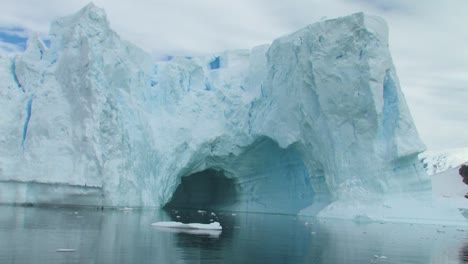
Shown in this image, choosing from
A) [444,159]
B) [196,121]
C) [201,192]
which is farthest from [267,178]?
[444,159]

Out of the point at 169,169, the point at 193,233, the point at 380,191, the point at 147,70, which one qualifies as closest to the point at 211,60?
the point at 147,70

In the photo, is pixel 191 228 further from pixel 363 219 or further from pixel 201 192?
pixel 201 192

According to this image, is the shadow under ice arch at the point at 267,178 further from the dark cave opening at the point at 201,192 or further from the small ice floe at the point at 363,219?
the small ice floe at the point at 363,219

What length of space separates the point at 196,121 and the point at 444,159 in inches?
3121

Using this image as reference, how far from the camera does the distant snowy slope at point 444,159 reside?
8931cm

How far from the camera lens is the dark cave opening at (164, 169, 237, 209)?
27.7 m

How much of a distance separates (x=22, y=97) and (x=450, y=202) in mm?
14965

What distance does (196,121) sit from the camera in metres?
22.8

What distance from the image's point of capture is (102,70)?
19.7 metres

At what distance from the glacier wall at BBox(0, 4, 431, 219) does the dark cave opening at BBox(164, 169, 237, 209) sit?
12.4 ft

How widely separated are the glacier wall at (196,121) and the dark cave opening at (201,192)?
3794 millimetres

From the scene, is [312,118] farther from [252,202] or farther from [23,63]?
[23,63]

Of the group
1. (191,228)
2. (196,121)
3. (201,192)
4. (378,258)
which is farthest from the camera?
(201,192)

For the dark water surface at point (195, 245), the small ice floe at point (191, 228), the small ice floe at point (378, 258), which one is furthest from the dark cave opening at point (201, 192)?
the small ice floe at point (378, 258)
